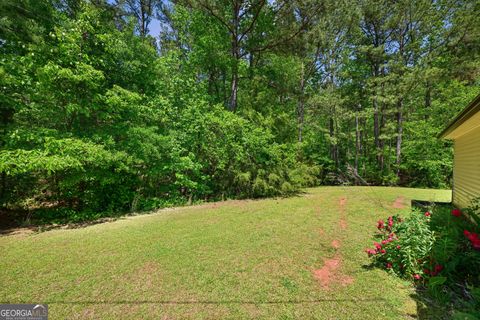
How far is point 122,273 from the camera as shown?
3.19 m

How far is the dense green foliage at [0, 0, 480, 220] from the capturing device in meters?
5.32

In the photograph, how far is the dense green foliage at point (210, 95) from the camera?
17.5ft

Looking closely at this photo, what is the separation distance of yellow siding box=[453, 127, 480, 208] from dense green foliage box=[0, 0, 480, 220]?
5788 millimetres

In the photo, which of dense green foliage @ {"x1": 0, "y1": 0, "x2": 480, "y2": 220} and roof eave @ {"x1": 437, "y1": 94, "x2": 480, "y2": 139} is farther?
dense green foliage @ {"x1": 0, "y1": 0, "x2": 480, "y2": 220}

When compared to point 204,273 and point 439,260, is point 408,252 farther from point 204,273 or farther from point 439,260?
point 204,273

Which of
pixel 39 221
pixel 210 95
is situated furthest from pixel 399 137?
pixel 39 221

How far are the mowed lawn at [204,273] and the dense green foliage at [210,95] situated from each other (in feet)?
7.34

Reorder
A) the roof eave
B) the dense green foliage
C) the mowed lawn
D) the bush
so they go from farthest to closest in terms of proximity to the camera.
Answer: the dense green foliage
the bush
the roof eave
the mowed lawn

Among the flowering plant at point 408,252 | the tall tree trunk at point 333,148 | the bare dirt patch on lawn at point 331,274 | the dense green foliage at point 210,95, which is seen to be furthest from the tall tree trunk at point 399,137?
the bare dirt patch on lawn at point 331,274

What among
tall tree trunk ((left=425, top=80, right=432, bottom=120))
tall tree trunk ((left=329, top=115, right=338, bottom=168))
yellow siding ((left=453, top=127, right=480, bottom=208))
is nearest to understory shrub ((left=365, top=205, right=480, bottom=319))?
yellow siding ((left=453, top=127, right=480, bottom=208))

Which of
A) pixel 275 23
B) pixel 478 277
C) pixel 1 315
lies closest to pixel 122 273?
pixel 1 315

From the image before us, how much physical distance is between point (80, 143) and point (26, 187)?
3.59 meters

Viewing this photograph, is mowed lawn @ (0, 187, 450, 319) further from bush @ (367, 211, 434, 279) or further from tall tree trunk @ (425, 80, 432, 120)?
tall tree trunk @ (425, 80, 432, 120)

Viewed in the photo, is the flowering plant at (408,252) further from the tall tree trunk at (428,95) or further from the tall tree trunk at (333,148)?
the tall tree trunk at (428,95)
